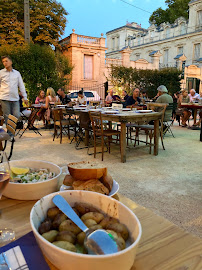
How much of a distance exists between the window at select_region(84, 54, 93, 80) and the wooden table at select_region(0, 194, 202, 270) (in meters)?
20.4

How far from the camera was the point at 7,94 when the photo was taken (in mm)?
5152

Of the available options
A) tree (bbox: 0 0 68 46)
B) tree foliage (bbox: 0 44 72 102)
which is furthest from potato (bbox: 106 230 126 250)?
tree (bbox: 0 0 68 46)

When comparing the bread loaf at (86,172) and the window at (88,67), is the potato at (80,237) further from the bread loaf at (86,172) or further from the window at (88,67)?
the window at (88,67)

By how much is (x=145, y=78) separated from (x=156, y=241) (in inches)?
599

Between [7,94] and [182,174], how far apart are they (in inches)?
161

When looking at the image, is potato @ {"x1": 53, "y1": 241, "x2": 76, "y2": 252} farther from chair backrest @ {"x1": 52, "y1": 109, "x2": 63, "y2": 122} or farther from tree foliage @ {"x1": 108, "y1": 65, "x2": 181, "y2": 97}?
tree foliage @ {"x1": 108, "y1": 65, "x2": 181, "y2": 97}

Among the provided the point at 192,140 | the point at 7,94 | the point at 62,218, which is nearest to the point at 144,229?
the point at 62,218

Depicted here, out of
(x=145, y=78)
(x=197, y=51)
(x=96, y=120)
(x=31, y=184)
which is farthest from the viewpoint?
(x=197, y=51)

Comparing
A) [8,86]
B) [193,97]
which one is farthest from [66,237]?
[193,97]

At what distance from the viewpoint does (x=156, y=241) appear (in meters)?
0.64

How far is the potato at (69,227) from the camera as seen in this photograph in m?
0.57

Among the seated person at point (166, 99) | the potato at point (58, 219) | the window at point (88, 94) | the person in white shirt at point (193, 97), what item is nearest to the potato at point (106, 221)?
the potato at point (58, 219)

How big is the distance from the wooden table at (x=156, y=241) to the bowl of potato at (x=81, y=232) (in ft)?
0.21

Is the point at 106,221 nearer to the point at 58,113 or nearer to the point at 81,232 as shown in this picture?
the point at 81,232
